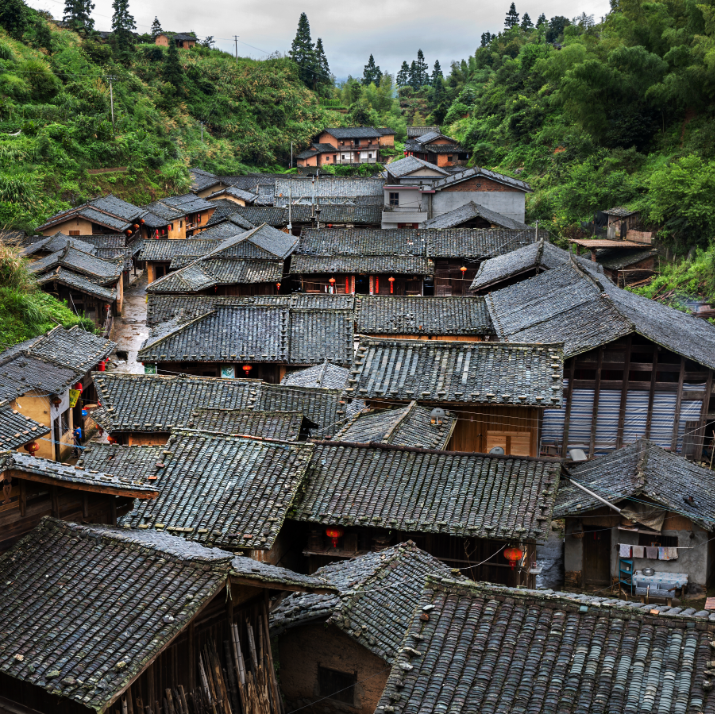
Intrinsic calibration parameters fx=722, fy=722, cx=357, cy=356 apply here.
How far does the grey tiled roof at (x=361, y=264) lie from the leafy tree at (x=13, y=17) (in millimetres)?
48461

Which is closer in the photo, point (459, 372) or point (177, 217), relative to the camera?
point (459, 372)

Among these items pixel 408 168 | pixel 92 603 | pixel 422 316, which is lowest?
pixel 92 603

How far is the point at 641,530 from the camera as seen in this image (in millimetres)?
16797

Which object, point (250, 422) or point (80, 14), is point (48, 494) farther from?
point (80, 14)

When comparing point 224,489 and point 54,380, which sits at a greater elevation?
point 54,380

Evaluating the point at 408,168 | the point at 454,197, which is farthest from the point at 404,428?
the point at 408,168

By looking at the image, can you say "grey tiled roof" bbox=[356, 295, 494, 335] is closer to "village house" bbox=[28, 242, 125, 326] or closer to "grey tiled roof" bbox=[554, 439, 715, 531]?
"grey tiled roof" bbox=[554, 439, 715, 531]

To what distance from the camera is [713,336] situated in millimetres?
25172

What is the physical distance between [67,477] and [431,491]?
7.18 meters

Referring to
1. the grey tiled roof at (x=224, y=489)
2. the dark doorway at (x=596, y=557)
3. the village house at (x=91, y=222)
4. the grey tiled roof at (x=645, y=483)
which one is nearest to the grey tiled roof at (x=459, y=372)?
the grey tiled roof at (x=645, y=483)

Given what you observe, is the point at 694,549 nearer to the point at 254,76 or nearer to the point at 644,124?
the point at 644,124

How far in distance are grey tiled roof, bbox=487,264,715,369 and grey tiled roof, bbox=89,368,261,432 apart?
31.1ft

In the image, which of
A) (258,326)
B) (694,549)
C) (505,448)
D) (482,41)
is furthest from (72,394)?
(482,41)

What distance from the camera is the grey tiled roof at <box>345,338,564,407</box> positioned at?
18.2 m
